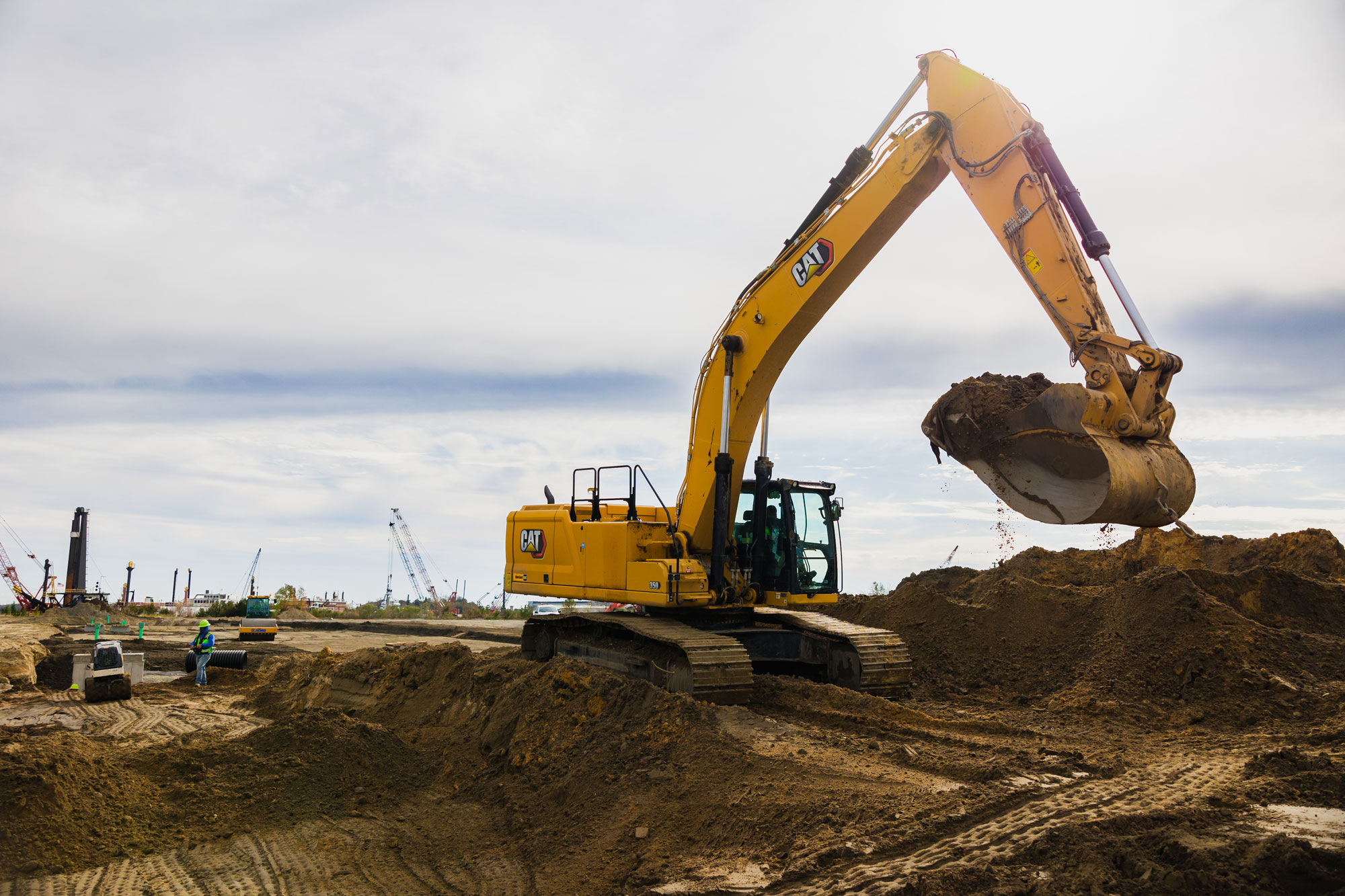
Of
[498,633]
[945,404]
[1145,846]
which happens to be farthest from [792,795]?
[498,633]

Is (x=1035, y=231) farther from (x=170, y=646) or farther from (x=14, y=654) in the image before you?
(x=170, y=646)

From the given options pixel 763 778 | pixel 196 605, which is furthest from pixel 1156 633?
pixel 196 605

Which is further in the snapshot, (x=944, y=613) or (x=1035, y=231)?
(x=944, y=613)

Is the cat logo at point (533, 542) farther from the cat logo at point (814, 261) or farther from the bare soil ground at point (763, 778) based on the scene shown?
the cat logo at point (814, 261)

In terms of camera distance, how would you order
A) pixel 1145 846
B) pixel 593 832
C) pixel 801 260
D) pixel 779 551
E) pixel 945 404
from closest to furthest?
pixel 1145 846
pixel 593 832
pixel 945 404
pixel 801 260
pixel 779 551

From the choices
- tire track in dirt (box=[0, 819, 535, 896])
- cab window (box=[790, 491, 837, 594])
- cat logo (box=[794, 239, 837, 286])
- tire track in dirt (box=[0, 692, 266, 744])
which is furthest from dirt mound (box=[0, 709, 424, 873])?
cat logo (box=[794, 239, 837, 286])

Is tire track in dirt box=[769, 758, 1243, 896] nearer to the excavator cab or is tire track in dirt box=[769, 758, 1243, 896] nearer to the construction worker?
the excavator cab

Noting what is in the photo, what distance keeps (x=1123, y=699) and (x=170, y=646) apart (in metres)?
23.4

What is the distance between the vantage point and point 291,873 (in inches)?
251

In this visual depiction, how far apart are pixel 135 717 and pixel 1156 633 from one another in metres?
13.7

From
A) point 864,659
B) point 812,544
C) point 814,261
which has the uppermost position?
point 814,261

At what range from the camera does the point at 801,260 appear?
9.46 meters

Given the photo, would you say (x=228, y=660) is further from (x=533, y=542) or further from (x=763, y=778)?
(x=763, y=778)

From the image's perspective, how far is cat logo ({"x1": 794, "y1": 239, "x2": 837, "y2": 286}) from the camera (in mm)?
9211
